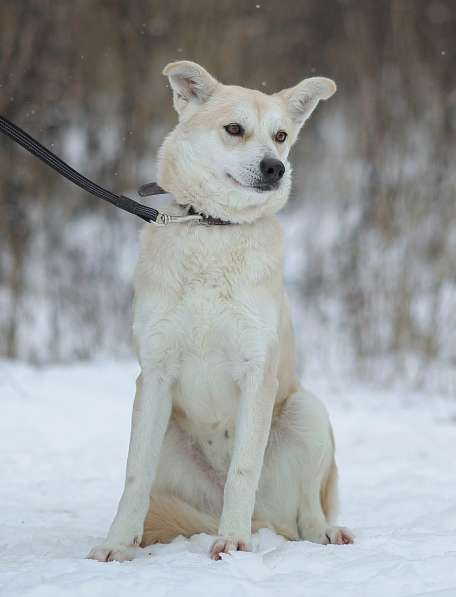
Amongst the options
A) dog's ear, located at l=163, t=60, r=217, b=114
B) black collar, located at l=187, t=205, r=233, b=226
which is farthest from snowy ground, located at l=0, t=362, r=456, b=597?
dog's ear, located at l=163, t=60, r=217, b=114

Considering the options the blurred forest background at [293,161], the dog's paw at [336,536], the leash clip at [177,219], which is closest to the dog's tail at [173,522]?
the dog's paw at [336,536]

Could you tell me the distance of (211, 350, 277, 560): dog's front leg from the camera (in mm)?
2863

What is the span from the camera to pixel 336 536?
3.16 meters

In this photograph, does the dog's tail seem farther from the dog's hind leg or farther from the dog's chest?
the dog's chest

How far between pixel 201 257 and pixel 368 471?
2.17 metres

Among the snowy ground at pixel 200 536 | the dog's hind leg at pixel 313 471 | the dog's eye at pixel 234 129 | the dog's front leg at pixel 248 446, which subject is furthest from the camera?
the dog's hind leg at pixel 313 471

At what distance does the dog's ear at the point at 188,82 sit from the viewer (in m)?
3.18

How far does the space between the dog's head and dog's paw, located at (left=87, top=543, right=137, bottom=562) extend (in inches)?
46.3

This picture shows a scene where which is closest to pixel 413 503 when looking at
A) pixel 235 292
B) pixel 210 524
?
Answer: pixel 210 524

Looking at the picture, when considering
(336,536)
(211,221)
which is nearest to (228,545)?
(336,536)

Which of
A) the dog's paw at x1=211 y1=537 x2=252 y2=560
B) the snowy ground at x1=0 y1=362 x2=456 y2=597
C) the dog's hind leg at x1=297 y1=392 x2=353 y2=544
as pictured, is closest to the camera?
the snowy ground at x1=0 y1=362 x2=456 y2=597

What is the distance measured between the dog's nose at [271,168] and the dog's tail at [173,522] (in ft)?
3.95

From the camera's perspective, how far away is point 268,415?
2.94 m

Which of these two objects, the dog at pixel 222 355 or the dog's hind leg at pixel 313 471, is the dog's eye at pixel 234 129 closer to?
the dog at pixel 222 355
